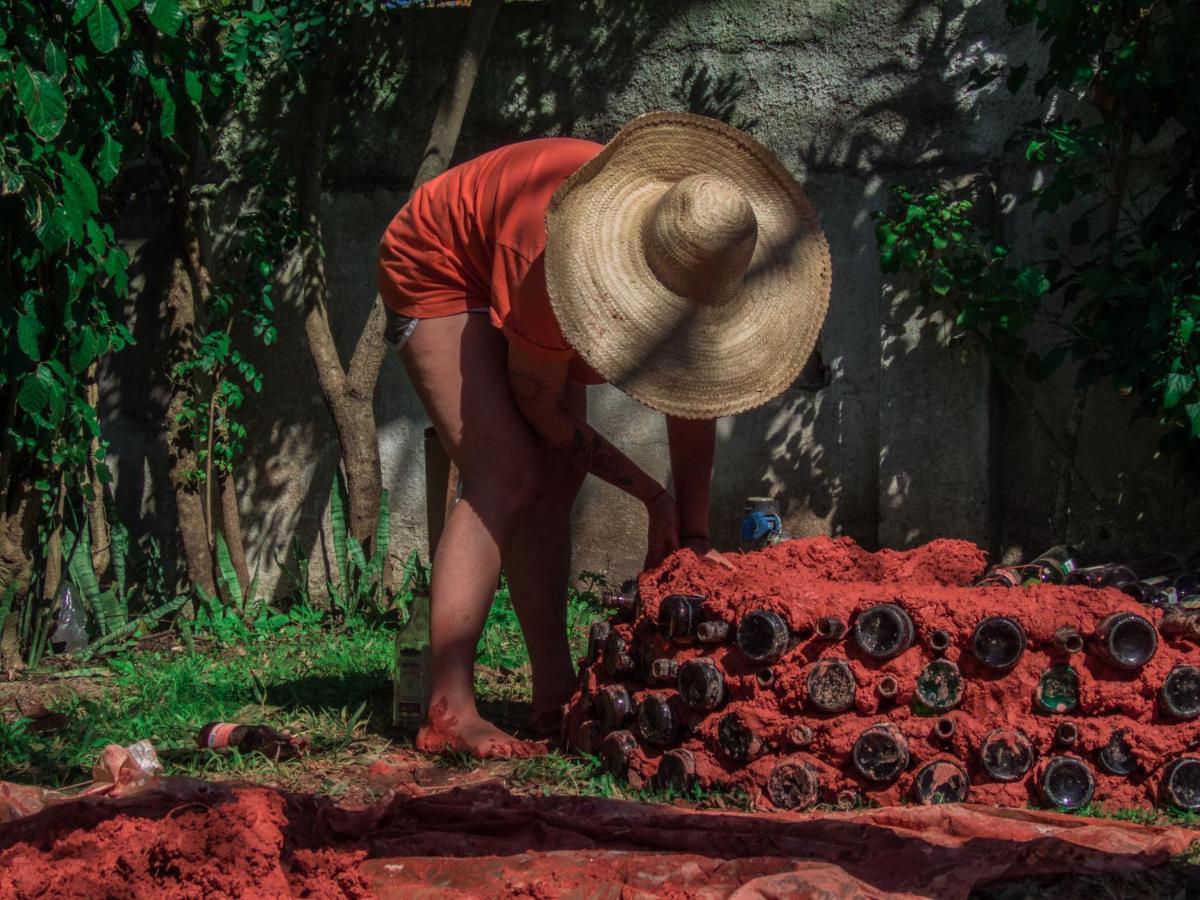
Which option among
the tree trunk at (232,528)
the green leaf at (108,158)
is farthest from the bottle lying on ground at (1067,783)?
the tree trunk at (232,528)

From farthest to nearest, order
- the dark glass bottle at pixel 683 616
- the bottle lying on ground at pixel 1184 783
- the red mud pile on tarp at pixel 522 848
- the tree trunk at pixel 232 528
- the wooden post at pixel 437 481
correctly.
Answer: the tree trunk at pixel 232 528, the wooden post at pixel 437 481, the dark glass bottle at pixel 683 616, the bottle lying on ground at pixel 1184 783, the red mud pile on tarp at pixel 522 848

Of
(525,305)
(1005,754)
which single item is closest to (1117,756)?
(1005,754)

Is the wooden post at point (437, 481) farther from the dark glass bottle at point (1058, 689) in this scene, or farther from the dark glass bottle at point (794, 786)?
the dark glass bottle at point (1058, 689)

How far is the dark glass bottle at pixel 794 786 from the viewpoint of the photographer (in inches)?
118

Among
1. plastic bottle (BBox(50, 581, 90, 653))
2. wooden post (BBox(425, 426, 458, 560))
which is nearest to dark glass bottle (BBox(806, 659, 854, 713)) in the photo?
wooden post (BBox(425, 426, 458, 560))

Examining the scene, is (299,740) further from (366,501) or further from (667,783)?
(366,501)

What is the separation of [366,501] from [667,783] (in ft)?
8.48

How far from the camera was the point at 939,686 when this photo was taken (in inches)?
118

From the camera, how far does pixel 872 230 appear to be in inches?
201

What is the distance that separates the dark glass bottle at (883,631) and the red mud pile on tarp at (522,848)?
35cm

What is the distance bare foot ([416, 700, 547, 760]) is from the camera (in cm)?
343

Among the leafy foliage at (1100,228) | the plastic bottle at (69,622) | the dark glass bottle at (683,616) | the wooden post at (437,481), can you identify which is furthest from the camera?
the plastic bottle at (69,622)

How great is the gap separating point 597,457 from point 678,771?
822mm

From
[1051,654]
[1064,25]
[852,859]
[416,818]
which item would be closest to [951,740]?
[1051,654]
